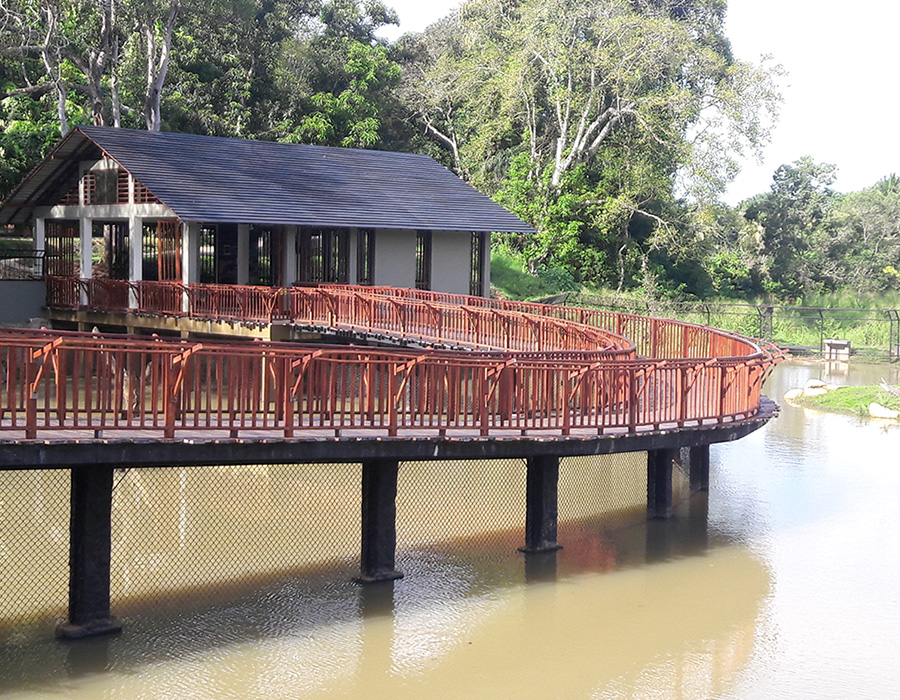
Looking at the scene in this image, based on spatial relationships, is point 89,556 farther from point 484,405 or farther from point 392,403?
point 484,405

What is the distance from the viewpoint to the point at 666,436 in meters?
16.1

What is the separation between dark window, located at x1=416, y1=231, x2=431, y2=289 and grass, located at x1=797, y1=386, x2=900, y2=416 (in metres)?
10.8

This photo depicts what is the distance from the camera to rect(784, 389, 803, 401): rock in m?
32.2

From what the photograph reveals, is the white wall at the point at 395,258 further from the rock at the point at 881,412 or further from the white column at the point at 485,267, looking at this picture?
the rock at the point at 881,412

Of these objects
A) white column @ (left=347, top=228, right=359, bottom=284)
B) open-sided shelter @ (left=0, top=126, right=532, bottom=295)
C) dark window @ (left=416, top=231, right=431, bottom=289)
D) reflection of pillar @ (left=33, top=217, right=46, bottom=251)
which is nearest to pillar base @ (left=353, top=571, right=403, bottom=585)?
open-sided shelter @ (left=0, top=126, right=532, bottom=295)

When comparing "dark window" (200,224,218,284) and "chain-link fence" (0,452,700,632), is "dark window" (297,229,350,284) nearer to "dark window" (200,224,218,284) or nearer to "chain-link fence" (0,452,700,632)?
"dark window" (200,224,218,284)

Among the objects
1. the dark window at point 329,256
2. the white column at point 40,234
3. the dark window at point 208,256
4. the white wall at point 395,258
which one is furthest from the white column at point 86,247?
the white wall at point 395,258

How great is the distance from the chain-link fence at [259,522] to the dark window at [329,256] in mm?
12701

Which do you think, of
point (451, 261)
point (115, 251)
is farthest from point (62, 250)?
point (451, 261)

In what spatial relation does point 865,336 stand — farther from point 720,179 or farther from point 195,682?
point 195,682

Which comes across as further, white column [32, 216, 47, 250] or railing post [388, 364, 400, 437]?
white column [32, 216, 47, 250]

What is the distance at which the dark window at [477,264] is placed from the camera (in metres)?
35.6

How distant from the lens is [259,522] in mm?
16906

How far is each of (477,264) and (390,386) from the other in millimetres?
22323
